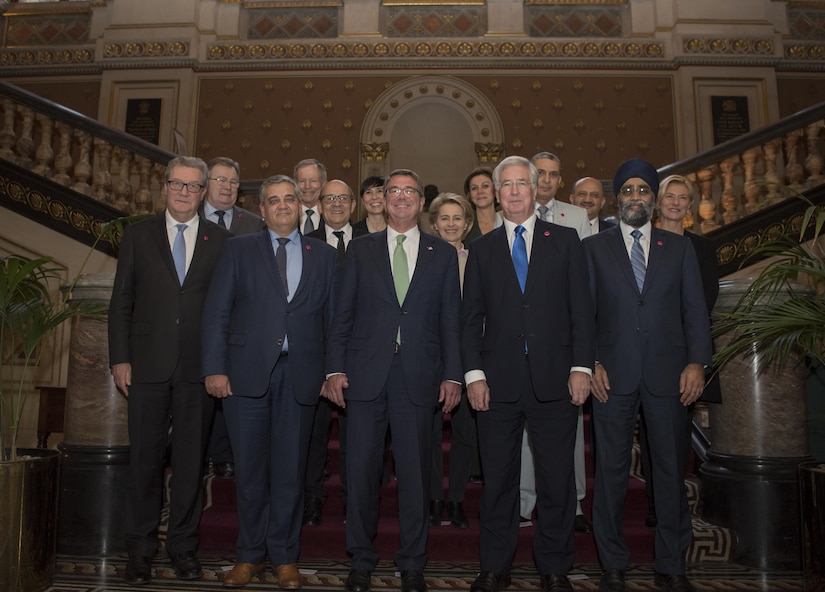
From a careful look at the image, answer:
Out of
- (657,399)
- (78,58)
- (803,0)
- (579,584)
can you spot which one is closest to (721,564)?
(579,584)

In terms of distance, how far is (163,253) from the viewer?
3.14 metres

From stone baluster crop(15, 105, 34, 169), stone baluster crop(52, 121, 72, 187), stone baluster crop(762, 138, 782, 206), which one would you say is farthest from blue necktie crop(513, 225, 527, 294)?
stone baluster crop(15, 105, 34, 169)

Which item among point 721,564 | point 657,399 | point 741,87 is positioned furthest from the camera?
point 741,87

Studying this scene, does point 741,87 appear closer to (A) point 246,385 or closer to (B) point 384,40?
(B) point 384,40

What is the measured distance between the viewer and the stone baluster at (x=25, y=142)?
5.62 metres

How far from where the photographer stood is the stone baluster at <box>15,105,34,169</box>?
5.62m

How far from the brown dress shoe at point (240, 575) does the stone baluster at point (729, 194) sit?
4.35 meters

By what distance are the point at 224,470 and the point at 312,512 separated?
671 mm

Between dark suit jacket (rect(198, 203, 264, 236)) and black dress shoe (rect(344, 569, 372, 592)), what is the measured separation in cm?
195

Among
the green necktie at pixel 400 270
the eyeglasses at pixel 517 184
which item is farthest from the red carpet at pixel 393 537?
the eyeglasses at pixel 517 184

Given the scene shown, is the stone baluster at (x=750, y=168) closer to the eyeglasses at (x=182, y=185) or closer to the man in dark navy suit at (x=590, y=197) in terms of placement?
the man in dark navy suit at (x=590, y=197)

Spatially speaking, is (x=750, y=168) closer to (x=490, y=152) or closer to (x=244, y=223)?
(x=244, y=223)

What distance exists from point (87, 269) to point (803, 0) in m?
9.52

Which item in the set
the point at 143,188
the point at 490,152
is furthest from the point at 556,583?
the point at 490,152
